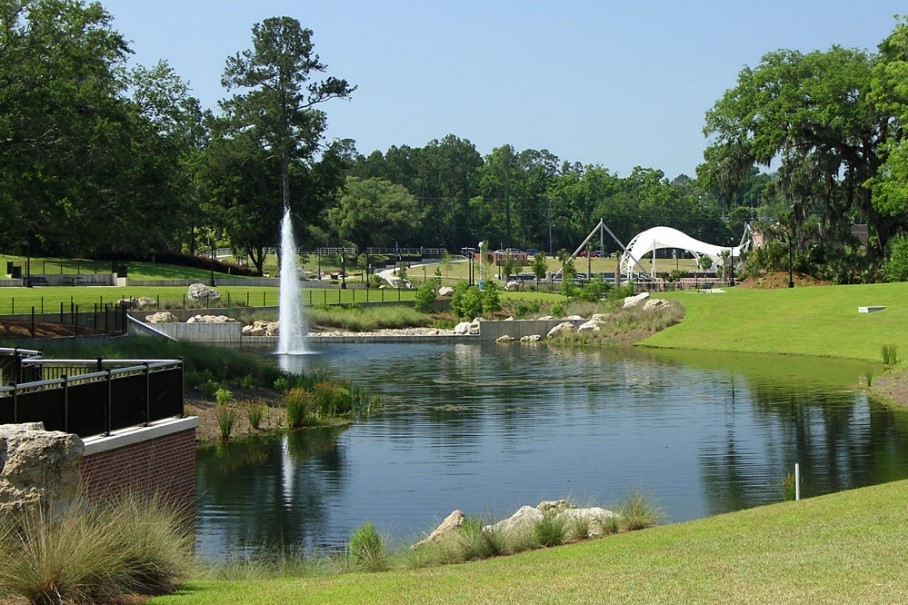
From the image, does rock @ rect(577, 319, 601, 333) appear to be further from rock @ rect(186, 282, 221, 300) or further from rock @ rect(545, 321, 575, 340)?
rock @ rect(186, 282, 221, 300)

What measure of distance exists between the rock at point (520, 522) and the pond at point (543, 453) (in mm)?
1620

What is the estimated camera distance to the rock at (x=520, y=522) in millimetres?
16062

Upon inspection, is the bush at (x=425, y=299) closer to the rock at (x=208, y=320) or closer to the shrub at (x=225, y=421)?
the rock at (x=208, y=320)

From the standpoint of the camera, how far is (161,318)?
2436 inches

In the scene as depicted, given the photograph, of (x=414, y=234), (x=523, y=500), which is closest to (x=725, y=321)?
(x=523, y=500)

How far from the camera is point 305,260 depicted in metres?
128

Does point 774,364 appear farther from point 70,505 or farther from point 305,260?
point 305,260

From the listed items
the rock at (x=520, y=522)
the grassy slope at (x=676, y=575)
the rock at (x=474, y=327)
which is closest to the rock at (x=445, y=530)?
the rock at (x=520, y=522)

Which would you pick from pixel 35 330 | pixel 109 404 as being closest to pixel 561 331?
pixel 35 330

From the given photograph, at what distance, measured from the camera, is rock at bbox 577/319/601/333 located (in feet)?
213

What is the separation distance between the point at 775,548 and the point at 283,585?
520 centimetres

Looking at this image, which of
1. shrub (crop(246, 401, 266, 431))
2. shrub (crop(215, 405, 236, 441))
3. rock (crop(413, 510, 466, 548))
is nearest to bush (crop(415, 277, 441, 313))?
shrub (crop(246, 401, 266, 431))

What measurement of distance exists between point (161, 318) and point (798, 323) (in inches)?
1252

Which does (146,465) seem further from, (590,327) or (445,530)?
(590,327)
